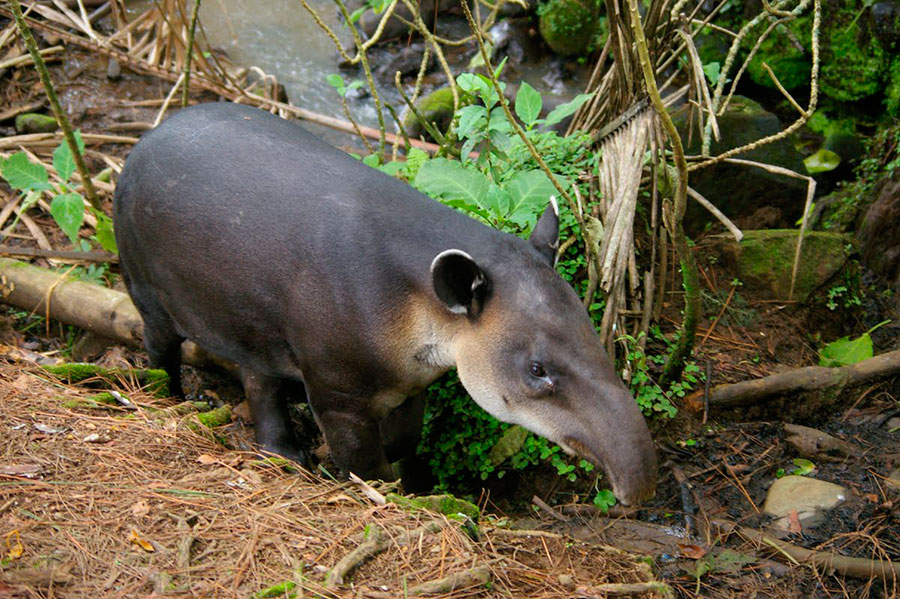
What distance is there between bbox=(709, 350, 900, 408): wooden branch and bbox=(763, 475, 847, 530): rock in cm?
60

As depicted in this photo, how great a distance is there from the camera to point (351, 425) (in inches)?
182

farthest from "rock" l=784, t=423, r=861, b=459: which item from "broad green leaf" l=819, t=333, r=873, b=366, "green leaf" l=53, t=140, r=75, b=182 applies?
"green leaf" l=53, t=140, r=75, b=182

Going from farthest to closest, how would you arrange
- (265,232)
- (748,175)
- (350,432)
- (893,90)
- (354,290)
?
(893,90)
(748,175)
(350,432)
(265,232)
(354,290)

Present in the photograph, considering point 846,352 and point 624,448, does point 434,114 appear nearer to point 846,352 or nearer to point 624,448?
point 846,352

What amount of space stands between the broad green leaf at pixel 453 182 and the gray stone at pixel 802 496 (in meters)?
2.41

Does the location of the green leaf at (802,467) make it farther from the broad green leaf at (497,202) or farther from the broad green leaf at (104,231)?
the broad green leaf at (104,231)

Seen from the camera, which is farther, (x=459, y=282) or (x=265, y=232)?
(x=265, y=232)

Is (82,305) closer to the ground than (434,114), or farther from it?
closer to the ground

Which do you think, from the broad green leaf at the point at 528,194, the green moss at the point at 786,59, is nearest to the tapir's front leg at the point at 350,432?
the broad green leaf at the point at 528,194

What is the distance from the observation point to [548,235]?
170 inches

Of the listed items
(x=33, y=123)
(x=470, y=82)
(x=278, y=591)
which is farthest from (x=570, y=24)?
(x=278, y=591)

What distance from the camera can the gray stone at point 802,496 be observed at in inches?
176

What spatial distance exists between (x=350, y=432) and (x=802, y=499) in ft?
8.47

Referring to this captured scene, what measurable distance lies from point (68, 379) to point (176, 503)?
1734 millimetres
